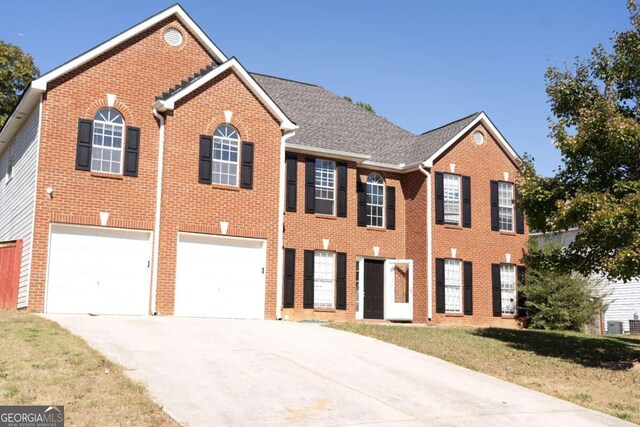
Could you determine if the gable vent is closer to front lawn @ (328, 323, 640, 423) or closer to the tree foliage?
front lawn @ (328, 323, 640, 423)

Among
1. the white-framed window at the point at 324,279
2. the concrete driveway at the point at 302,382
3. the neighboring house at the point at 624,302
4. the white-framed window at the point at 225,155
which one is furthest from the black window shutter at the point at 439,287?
the neighboring house at the point at 624,302

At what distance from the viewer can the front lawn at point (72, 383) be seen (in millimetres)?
8859

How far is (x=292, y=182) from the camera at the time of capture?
22.9 metres

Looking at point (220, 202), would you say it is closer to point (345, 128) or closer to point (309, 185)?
point (309, 185)

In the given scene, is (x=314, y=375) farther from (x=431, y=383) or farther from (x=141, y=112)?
(x=141, y=112)

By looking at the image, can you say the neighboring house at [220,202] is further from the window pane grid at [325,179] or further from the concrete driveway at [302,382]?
the concrete driveway at [302,382]

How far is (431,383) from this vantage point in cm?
1265

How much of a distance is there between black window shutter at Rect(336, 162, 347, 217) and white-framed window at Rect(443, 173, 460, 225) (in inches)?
165

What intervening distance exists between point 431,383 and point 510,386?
1726mm

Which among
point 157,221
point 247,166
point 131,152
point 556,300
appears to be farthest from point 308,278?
point 556,300

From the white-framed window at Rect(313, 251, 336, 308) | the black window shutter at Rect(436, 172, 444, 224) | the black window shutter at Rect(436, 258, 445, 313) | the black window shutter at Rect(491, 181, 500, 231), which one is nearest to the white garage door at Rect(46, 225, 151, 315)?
the white-framed window at Rect(313, 251, 336, 308)

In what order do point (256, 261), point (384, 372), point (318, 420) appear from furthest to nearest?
1. point (256, 261)
2. point (384, 372)
3. point (318, 420)

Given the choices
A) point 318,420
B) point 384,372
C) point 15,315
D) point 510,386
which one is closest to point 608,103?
point 510,386

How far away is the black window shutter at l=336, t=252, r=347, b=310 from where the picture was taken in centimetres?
2319
